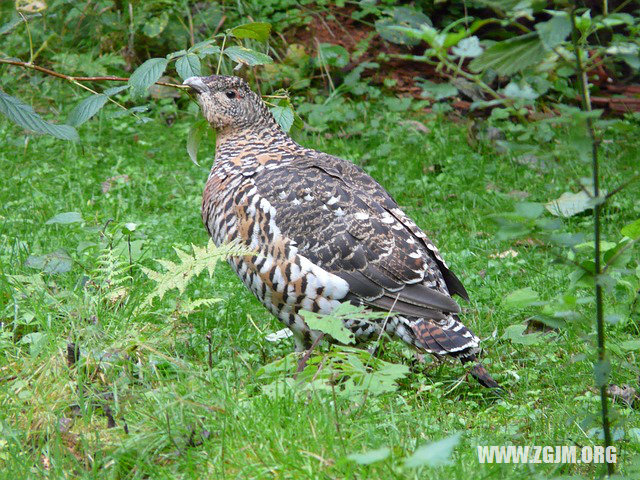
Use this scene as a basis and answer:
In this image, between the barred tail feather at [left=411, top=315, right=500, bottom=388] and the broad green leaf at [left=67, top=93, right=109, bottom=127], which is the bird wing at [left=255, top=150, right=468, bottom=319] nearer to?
the barred tail feather at [left=411, top=315, right=500, bottom=388]

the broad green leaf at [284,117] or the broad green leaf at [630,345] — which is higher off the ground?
the broad green leaf at [284,117]

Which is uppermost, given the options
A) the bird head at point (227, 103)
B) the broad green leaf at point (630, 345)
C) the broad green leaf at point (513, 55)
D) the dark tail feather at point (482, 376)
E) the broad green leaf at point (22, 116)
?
the broad green leaf at point (513, 55)

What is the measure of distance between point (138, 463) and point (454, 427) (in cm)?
142

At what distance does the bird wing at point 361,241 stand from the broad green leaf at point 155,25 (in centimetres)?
393

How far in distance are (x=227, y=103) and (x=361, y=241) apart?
4.55 ft

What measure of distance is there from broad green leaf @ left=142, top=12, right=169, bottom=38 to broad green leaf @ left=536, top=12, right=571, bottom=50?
20.4ft

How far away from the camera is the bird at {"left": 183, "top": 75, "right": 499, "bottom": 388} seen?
4.30 m

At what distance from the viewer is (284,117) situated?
191 inches

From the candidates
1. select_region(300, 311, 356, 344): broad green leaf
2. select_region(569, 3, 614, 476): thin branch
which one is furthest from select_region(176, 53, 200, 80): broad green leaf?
select_region(569, 3, 614, 476): thin branch

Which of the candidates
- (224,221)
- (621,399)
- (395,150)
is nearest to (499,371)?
(621,399)

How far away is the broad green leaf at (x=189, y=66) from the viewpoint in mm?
4164

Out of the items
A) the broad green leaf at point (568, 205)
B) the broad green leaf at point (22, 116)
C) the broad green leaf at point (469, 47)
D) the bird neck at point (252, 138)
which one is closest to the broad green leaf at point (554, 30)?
the broad green leaf at point (469, 47)

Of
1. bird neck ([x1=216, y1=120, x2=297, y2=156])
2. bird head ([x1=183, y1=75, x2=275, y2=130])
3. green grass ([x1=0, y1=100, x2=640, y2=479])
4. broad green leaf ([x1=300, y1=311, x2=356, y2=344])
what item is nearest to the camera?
green grass ([x1=0, y1=100, x2=640, y2=479])

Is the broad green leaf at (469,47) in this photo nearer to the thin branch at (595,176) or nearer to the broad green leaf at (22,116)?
the thin branch at (595,176)
